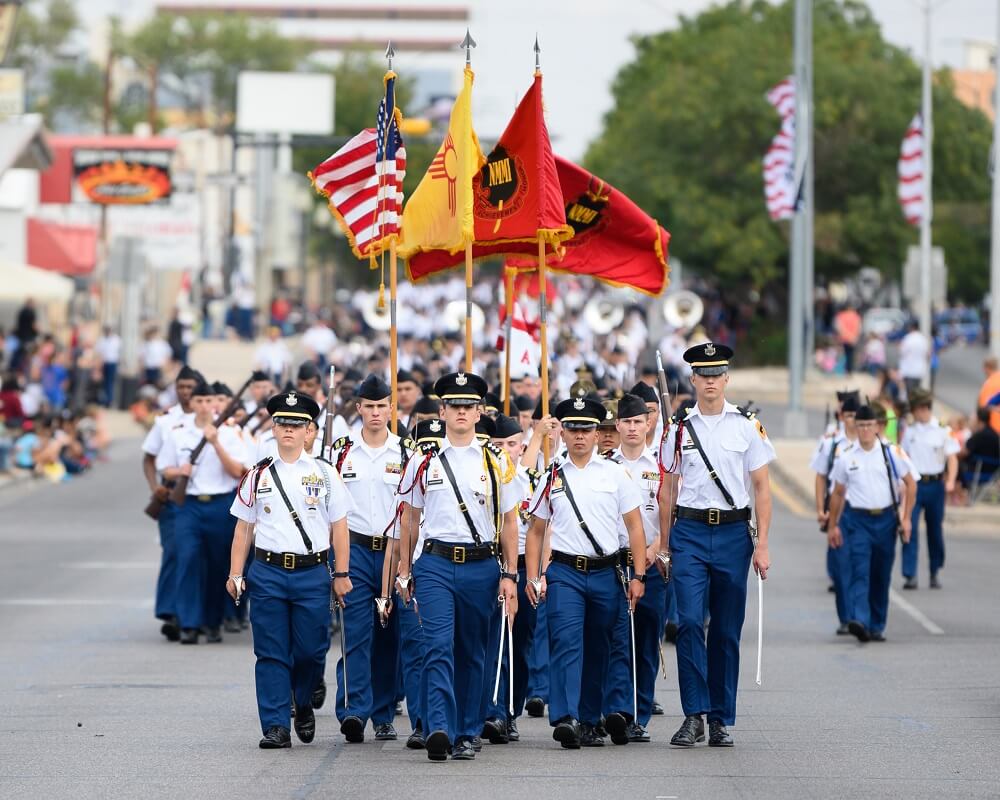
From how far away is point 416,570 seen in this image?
11.6 meters

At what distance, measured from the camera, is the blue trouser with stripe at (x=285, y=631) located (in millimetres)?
11883

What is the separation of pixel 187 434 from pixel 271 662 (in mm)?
5538

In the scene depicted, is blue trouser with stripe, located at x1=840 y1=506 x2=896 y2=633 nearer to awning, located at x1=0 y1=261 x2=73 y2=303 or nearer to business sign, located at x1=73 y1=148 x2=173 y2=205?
awning, located at x1=0 y1=261 x2=73 y2=303

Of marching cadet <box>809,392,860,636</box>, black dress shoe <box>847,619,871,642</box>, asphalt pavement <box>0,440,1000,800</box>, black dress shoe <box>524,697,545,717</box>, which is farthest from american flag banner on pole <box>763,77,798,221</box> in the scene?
black dress shoe <box>524,697,545,717</box>

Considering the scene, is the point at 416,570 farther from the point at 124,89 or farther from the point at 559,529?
the point at 124,89

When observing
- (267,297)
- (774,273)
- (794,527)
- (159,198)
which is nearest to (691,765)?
(794,527)

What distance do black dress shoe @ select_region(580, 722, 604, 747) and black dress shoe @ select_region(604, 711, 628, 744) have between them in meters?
0.08

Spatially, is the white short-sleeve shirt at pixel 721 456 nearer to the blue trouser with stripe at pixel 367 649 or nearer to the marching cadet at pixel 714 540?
the marching cadet at pixel 714 540

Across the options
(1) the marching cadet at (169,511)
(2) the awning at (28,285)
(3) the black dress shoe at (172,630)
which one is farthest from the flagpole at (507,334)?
(2) the awning at (28,285)

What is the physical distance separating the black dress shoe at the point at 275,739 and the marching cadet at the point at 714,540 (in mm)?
2131

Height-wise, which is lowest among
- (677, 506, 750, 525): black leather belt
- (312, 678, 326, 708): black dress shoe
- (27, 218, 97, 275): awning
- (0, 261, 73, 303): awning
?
(312, 678, 326, 708): black dress shoe

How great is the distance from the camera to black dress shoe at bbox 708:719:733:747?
474 inches

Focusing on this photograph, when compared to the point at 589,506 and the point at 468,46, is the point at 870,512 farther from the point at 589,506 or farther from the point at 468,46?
the point at 589,506

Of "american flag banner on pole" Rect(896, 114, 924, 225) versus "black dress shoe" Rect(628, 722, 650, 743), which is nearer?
"black dress shoe" Rect(628, 722, 650, 743)
